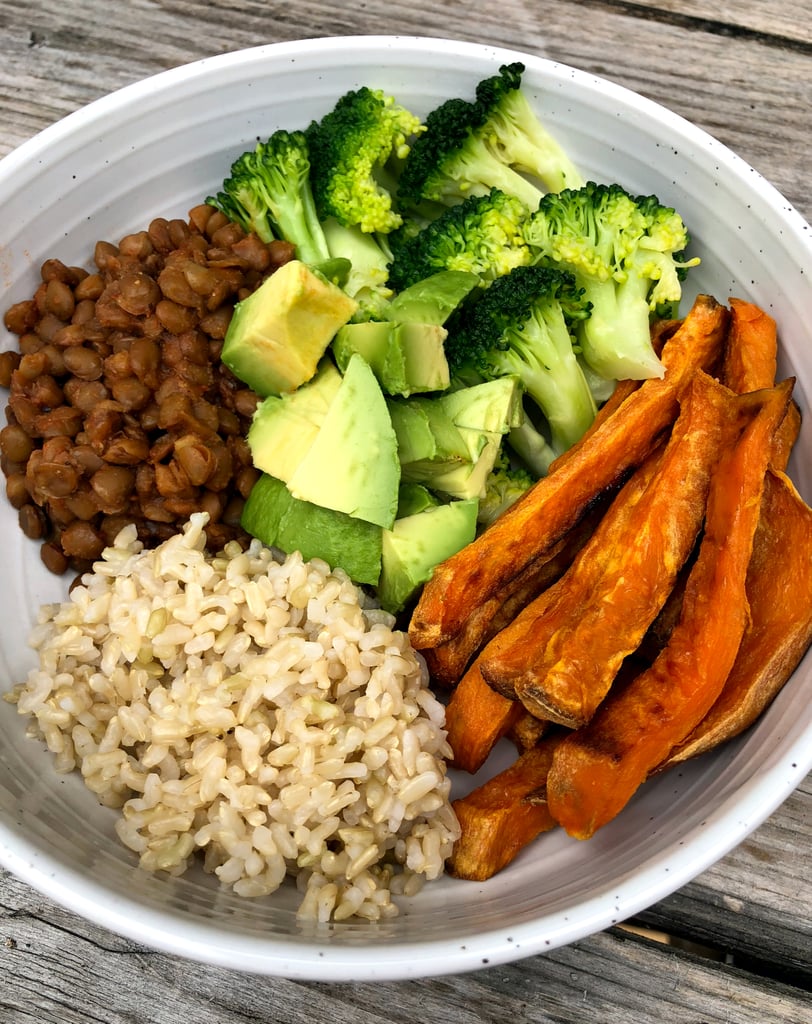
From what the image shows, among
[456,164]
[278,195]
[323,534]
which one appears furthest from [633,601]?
[278,195]

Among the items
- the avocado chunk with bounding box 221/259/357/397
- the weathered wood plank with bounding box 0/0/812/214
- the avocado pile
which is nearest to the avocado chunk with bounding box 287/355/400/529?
the avocado pile

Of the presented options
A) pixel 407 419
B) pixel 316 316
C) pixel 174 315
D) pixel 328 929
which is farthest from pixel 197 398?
pixel 328 929

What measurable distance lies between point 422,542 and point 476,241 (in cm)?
77

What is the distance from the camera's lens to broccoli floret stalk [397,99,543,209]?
7.18ft

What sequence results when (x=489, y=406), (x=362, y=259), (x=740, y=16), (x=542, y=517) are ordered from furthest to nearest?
(x=740, y=16) → (x=362, y=259) → (x=489, y=406) → (x=542, y=517)

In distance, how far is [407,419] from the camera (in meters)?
2.01

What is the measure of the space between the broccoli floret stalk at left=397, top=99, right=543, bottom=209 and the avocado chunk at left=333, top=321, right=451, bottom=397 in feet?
1.60

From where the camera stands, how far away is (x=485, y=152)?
88.2 inches

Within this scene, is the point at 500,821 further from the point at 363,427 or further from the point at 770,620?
the point at 363,427

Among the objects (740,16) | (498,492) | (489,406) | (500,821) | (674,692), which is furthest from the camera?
(740,16)

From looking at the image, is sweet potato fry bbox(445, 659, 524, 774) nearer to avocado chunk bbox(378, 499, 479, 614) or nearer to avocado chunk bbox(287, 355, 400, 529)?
avocado chunk bbox(378, 499, 479, 614)

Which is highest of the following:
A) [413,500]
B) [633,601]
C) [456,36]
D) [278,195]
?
[456,36]

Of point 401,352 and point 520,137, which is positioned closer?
point 401,352

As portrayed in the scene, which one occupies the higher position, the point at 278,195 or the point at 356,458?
the point at 278,195
